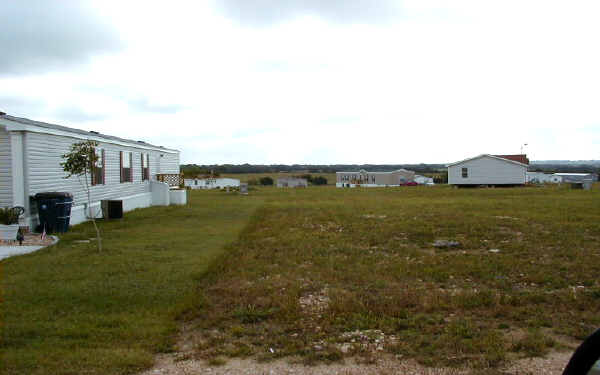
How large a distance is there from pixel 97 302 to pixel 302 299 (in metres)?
2.46

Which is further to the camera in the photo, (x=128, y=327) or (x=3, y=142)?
(x=3, y=142)

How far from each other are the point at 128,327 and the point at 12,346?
1.04 meters

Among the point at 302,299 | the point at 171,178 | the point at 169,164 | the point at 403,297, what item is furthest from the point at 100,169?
the point at 403,297

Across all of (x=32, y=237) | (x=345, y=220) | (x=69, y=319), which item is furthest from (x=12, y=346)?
(x=345, y=220)

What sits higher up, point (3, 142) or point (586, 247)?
point (3, 142)

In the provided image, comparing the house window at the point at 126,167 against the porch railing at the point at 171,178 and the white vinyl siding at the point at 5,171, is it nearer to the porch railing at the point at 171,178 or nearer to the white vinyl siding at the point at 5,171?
the porch railing at the point at 171,178

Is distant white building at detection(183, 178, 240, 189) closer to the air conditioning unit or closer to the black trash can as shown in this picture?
the air conditioning unit

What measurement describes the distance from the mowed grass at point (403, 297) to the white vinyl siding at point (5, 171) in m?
5.65

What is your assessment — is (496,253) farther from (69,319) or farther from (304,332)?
(69,319)

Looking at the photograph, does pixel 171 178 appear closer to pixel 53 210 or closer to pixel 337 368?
pixel 53 210

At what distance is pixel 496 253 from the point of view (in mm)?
9453

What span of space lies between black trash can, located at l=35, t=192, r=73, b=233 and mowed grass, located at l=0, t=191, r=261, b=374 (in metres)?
1.32

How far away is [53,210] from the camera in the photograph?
1255 cm

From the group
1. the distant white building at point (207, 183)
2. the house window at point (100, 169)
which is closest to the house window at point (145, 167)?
the house window at point (100, 169)
